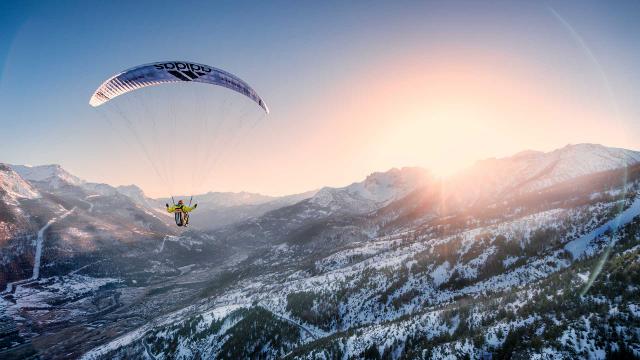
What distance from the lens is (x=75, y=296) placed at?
174625 millimetres

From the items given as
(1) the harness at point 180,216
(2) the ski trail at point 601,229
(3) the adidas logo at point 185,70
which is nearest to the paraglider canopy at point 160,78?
(3) the adidas logo at point 185,70

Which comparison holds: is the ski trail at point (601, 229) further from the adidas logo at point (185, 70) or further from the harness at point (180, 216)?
the adidas logo at point (185, 70)

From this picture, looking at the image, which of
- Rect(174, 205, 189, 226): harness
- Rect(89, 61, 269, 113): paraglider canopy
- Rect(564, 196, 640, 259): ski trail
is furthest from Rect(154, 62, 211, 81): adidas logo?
Rect(564, 196, 640, 259): ski trail

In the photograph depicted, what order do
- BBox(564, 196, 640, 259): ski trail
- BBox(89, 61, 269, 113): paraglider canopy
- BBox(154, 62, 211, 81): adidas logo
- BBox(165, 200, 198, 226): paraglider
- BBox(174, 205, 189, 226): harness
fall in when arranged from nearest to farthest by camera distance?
BBox(89, 61, 269, 113): paraglider canopy → BBox(154, 62, 211, 81): adidas logo → BBox(165, 200, 198, 226): paraglider → BBox(174, 205, 189, 226): harness → BBox(564, 196, 640, 259): ski trail

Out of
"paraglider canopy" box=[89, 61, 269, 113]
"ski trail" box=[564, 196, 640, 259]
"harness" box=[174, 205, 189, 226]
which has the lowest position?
"ski trail" box=[564, 196, 640, 259]

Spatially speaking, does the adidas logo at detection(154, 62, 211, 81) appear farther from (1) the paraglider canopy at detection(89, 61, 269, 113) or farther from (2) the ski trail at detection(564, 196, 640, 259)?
(2) the ski trail at detection(564, 196, 640, 259)

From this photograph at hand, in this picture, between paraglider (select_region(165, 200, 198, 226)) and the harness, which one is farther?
the harness

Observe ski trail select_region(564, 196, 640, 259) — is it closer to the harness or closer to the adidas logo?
the harness

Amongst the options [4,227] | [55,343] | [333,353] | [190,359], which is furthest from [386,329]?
[4,227]

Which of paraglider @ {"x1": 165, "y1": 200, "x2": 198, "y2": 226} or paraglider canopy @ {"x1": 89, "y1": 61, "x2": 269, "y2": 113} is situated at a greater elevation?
paraglider canopy @ {"x1": 89, "y1": 61, "x2": 269, "y2": 113}

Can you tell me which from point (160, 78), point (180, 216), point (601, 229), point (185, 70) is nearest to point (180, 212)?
point (180, 216)

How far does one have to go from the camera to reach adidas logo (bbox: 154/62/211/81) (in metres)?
33.3

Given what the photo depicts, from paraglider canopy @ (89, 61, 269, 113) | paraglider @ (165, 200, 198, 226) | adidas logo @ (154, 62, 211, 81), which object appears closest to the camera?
paraglider canopy @ (89, 61, 269, 113)

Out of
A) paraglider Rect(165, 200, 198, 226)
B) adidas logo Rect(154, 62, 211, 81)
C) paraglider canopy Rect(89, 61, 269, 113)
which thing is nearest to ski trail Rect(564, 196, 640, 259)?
paraglider canopy Rect(89, 61, 269, 113)
